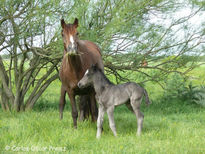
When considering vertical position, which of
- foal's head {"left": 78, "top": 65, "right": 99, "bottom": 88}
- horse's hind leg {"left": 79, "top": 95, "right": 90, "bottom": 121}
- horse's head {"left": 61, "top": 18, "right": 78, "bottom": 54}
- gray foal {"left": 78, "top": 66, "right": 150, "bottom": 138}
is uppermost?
horse's head {"left": 61, "top": 18, "right": 78, "bottom": 54}

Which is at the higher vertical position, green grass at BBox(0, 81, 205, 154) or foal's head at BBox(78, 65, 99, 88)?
foal's head at BBox(78, 65, 99, 88)

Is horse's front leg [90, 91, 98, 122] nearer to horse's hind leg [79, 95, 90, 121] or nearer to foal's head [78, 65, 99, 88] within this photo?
foal's head [78, 65, 99, 88]

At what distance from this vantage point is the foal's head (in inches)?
196

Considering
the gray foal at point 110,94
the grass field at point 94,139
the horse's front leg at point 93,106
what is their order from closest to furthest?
1. the grass field at point 94,139
2. the gray foal at point 110,94
3. the horse's front leg at point 93,106

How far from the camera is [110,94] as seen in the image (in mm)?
4973

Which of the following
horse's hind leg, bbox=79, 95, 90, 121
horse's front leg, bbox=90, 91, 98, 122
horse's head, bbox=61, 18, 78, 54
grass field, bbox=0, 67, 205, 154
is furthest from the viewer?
horse's hind leg, bbox=79, 95, 90, 121

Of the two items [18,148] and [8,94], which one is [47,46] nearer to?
[8,94]

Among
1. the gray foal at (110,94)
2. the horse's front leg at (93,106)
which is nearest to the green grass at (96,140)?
the horse's front leg at (93,106)

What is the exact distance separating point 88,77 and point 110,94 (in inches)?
20.8

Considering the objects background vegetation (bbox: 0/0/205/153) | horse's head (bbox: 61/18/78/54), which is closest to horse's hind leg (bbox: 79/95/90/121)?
background vegetation (bbox: 0/0/205/153)

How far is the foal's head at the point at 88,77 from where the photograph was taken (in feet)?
16.4

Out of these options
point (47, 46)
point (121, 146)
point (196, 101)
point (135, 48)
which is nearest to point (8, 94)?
point (47, 46)

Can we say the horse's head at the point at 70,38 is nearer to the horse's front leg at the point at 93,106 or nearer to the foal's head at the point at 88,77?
the foal's head at the point at 88,77

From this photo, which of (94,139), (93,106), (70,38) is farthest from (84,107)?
(70,38)
